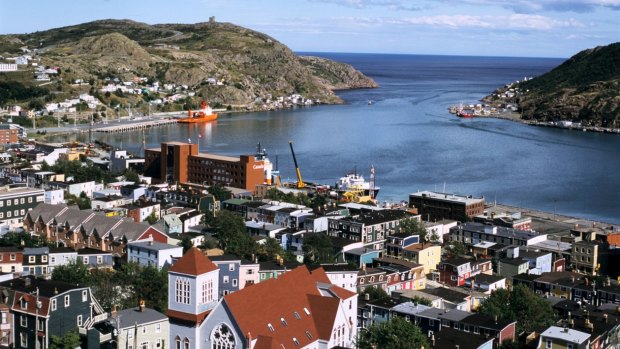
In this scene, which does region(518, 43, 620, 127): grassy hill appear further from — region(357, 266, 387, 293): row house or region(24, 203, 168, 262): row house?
region(24, 203, 168, 262): row house

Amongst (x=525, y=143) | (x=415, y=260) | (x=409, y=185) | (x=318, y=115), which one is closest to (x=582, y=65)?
(x=318, y=115)

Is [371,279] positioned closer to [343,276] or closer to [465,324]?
[343,276]

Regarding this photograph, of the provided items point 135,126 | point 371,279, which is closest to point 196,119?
point 135,126

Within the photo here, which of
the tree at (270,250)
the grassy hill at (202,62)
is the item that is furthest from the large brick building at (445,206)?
the grassy hill at (202,62)

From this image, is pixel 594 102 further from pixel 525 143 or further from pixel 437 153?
pixel 437 153

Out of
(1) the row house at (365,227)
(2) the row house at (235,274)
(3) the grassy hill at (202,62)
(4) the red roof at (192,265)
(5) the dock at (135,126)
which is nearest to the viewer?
(4) the red roof at (192,265)

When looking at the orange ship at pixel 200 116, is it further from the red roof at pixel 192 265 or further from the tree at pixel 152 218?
the red roof at pixel 192 265
